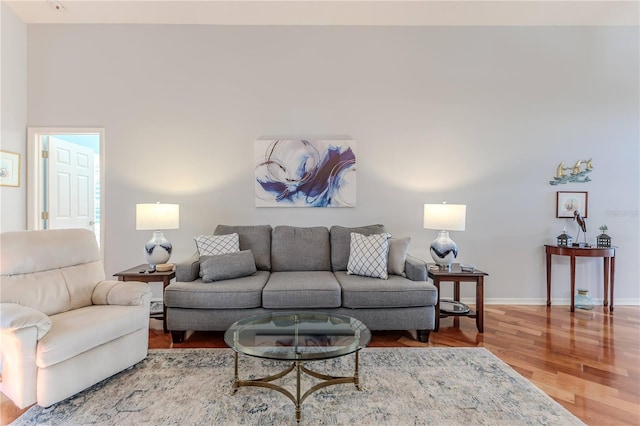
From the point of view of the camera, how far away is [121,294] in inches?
85.4

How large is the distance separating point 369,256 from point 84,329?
84.0 inches

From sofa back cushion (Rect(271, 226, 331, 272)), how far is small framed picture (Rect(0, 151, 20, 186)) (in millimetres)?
2962

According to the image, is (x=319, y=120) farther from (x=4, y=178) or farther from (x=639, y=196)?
(x=639, y=196)

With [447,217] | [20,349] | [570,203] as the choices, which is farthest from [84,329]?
[570,203]

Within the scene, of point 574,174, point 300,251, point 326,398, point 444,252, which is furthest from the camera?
point 574,174

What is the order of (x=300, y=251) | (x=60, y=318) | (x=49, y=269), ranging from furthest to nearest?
(x=300, y=251)
(x=49, y=269)
(x=60, y=318)

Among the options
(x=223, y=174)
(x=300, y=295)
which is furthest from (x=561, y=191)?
(x=223, y=174)

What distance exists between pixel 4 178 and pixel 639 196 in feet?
23.3

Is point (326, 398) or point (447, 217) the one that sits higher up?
point (447, 217)

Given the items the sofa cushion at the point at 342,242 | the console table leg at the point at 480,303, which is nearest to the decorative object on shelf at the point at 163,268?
the sofa cushion at the point at 342,242

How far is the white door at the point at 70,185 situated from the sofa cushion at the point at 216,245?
211 cm

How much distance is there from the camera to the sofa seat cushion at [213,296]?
2516 millimetres

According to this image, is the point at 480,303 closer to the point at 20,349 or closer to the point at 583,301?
the point at 583,301

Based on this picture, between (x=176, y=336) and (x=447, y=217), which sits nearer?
(x=176, y=336)
